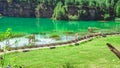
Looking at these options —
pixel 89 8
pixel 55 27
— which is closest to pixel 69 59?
pixel 55 27

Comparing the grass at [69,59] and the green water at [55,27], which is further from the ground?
the grass at [69,59]

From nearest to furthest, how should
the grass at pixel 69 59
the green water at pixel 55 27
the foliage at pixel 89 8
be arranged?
the grass at pixel 69 59, the green water at pixel 55 27, the foliage at pixel 89 8

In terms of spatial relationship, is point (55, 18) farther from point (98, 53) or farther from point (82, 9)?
point (98, 53)

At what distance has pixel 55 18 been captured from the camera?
570 ft

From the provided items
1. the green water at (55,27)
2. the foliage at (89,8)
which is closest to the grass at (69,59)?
the green water at (55,27)

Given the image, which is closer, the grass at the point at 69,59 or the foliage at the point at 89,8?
the grass at the point at 69,59

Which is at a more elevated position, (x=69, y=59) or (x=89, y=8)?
(x=69, y=59)

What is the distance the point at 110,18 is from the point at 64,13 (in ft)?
77.6

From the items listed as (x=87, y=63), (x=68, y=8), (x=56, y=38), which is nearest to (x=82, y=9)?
(x=68, y=8)

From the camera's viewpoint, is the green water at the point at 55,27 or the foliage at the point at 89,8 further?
the foliage at the point at 89,8

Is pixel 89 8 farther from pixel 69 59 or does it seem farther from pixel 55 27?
pixel 69 59

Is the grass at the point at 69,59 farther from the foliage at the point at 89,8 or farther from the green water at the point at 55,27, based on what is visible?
the foliage at the point at 89,8

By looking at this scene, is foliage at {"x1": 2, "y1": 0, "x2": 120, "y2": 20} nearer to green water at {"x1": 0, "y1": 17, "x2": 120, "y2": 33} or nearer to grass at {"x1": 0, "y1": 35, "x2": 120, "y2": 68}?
green water at {"x1": 0, "y1": 17, "x2": 120, "y2": 33}

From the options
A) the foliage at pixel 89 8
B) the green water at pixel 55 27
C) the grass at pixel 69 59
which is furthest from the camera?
the foliage at pixel 89 8
